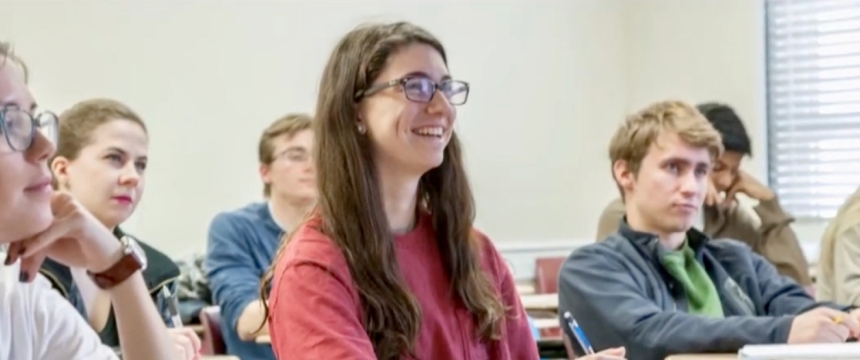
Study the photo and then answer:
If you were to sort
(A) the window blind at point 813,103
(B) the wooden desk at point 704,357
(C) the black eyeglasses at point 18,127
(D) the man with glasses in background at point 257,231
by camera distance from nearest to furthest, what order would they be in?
(C) the black eyeglasses at point 18,127, (B) the wooden desk at point 704,357, (D) the man with glasses in background at point 257,231, (A) the window blind at point 813,103

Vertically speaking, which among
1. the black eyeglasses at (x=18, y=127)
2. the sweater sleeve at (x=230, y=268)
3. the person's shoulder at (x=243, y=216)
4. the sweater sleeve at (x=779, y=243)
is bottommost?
the sweater sleeve at (x=779, y=243)

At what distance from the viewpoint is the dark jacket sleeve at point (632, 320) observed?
2.06 metres

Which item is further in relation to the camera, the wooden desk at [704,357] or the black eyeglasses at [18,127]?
the wooden desk at [704,357]

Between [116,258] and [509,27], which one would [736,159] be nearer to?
[509,27]

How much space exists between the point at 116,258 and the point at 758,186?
311 centimetres

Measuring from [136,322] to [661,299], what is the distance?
1.19 meters

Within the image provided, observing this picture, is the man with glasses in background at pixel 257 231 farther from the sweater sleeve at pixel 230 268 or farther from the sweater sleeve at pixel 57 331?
the sweater sleeve at pixel 57 331

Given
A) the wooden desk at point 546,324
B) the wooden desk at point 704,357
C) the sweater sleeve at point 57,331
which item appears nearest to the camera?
the sweater sleeve at point 57,331

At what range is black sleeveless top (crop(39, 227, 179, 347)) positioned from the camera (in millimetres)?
2082

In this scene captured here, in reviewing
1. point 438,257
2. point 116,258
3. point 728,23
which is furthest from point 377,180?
point 728,23

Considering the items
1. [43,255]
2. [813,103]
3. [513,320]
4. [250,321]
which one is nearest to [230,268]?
[250,321]

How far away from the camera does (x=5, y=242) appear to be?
51.4 inches

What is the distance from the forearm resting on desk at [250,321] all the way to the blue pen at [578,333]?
950 millimetres

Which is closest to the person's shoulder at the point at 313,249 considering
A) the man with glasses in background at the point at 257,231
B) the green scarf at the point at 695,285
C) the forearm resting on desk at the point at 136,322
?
the forearm resting on desk at the point at 136,322
